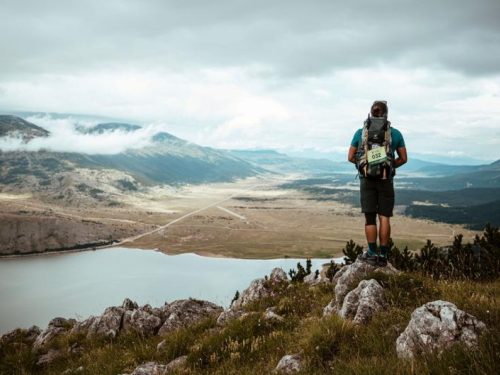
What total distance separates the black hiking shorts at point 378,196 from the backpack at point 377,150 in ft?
0.89

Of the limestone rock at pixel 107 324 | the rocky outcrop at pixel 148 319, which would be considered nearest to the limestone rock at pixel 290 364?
the rocky outcrop at pixel 148 319

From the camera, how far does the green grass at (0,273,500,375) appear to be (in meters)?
4.36

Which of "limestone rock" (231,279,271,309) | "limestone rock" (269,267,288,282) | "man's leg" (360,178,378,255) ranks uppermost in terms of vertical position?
"man's leg" (360,178,378,255)

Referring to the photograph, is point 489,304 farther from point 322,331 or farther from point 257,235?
point 257,235

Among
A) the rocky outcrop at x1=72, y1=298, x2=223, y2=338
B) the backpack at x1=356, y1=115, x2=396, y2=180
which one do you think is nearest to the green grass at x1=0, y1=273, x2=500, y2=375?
the rocky outcrop at x1=72, y1=298, x2=223, y2=338

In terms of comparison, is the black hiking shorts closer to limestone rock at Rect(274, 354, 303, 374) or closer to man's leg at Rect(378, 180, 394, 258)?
man's leg at Rect(378, 180, 394, 258)

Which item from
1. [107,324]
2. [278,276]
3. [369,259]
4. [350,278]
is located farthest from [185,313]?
[369,259]

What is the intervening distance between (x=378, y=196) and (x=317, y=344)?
17.2 ft

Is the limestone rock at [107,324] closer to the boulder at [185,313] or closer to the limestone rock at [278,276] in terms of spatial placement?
the boulder at [185,313]

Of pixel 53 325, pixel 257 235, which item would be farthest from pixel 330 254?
pixel 53 325

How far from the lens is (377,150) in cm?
929

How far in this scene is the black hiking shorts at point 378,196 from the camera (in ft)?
31.6

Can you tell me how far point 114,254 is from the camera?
15812cm

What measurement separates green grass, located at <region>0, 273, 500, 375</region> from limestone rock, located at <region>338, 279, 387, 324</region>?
0.79ft
